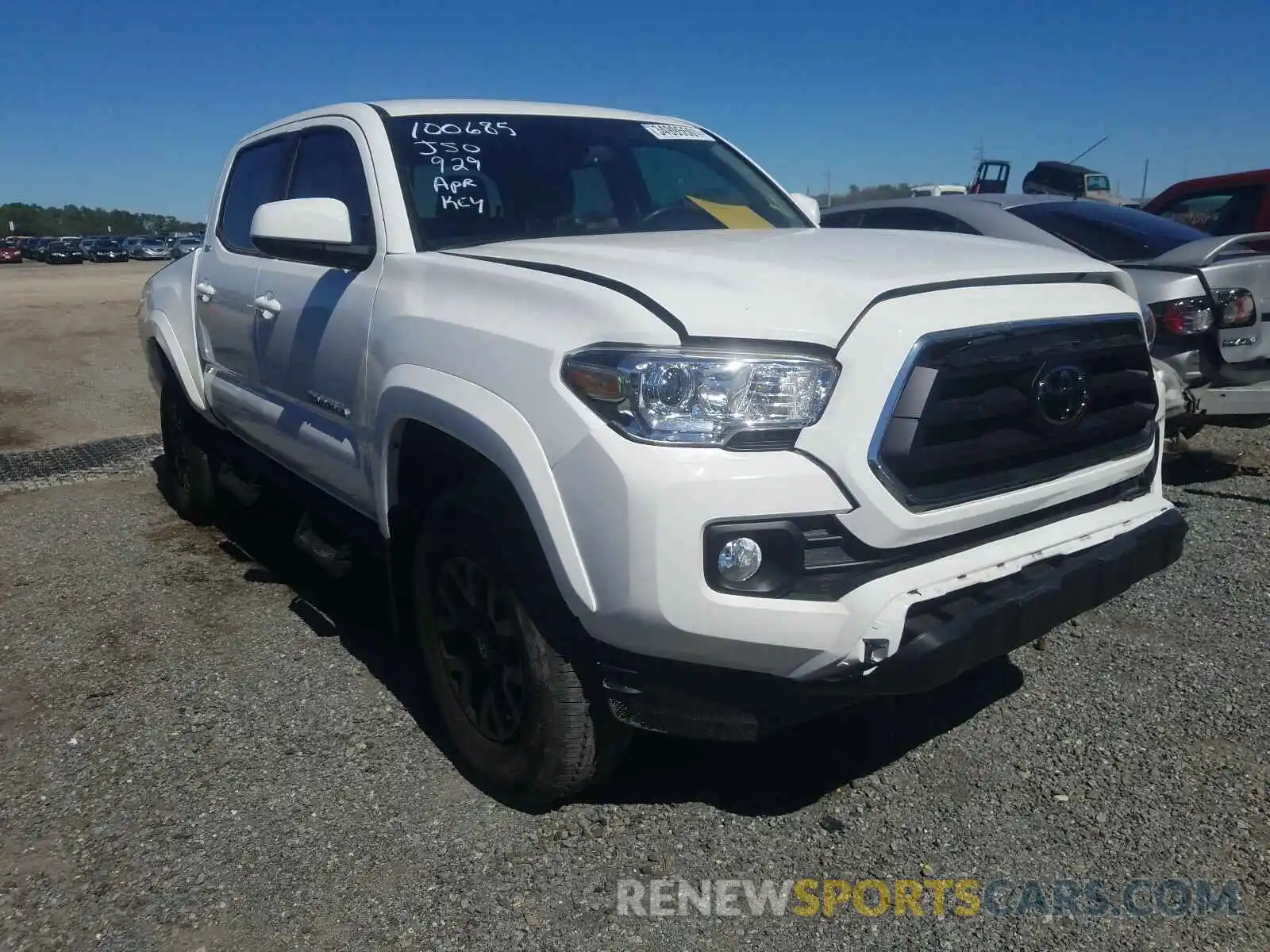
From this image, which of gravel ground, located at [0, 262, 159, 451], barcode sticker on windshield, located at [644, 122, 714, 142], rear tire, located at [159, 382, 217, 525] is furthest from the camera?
gravel ground, located at [0, 262, 159, 451]

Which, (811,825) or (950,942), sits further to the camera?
(811,825)

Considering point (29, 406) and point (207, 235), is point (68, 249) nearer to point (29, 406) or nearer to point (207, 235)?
point (29, 406)

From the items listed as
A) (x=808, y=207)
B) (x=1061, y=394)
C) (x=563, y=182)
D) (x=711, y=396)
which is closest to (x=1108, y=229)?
(x=808, y=207)

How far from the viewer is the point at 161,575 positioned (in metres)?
4.85

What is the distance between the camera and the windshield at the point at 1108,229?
233 inches

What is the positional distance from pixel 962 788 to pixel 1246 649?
1521 millimetres

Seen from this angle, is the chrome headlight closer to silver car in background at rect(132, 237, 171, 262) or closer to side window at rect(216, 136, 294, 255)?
side window at rect(216, 136, 294, 255)

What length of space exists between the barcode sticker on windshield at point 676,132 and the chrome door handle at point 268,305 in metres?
1.60

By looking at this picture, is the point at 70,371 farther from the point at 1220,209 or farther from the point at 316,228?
the point at 1220,209

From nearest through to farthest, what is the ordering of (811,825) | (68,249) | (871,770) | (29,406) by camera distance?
(811,825) → (871,770) → (29,406) → (68,249)

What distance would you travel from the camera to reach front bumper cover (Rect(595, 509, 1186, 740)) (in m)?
2.26

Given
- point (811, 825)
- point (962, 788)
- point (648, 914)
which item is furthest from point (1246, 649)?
point (648, 914)

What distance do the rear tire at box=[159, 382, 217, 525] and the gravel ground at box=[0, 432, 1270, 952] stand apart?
1312 mm

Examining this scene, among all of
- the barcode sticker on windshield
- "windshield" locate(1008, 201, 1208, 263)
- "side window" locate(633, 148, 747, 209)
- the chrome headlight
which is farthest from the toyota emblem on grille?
"windshield" locate(1008, 201, 1208, 263)
